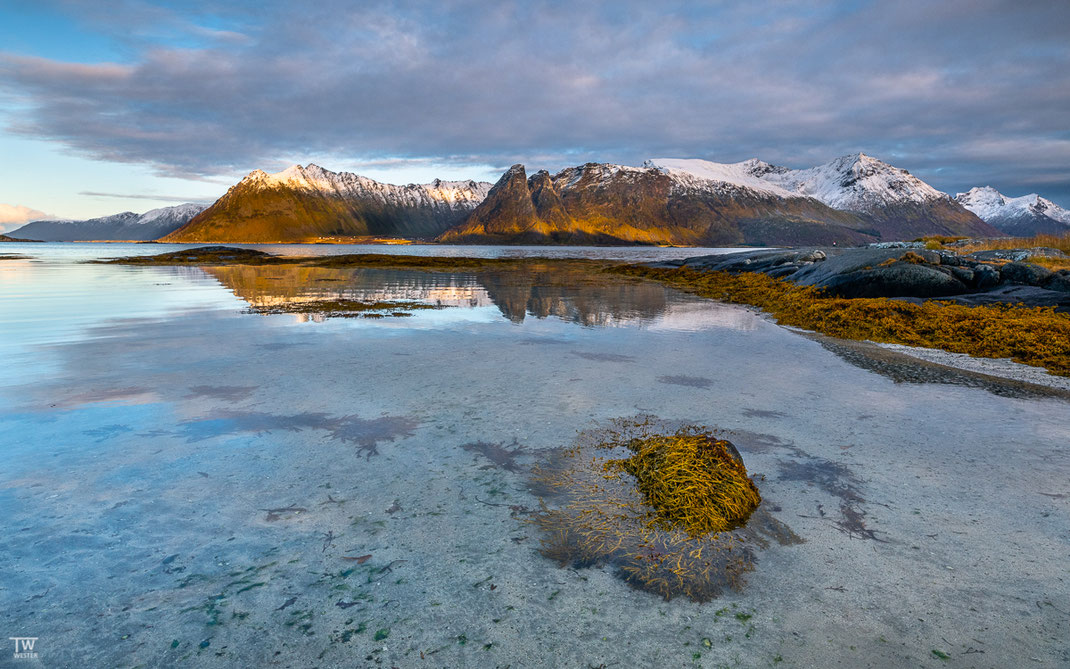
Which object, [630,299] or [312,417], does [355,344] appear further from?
[630,299]

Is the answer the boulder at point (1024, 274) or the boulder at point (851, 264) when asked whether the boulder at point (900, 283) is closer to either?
the boulder at point (851, 264)

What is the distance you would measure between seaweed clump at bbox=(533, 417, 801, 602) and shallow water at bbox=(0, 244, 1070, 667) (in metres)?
0.16

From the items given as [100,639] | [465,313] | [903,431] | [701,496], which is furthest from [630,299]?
[100,639]

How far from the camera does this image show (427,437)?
5.67 m

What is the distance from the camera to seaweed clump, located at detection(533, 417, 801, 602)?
11.2 ft

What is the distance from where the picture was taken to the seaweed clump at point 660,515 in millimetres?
3424

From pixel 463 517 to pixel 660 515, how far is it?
158 centimetres

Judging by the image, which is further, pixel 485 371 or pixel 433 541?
pixel 485 371

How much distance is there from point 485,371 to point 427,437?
9.83 feet

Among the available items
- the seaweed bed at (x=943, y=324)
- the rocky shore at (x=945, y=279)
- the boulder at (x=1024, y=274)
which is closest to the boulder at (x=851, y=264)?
the rocky shore at (x=945, y=279)

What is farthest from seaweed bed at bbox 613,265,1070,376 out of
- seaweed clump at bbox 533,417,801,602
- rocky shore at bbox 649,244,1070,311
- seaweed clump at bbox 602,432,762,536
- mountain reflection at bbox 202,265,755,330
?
seaweed clump at bbox 533,417,801,602

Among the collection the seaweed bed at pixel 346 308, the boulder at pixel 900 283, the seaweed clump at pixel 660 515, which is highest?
the boulder at pixel 900 283

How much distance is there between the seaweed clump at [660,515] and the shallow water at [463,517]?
16cm

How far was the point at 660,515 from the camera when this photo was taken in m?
4.12
